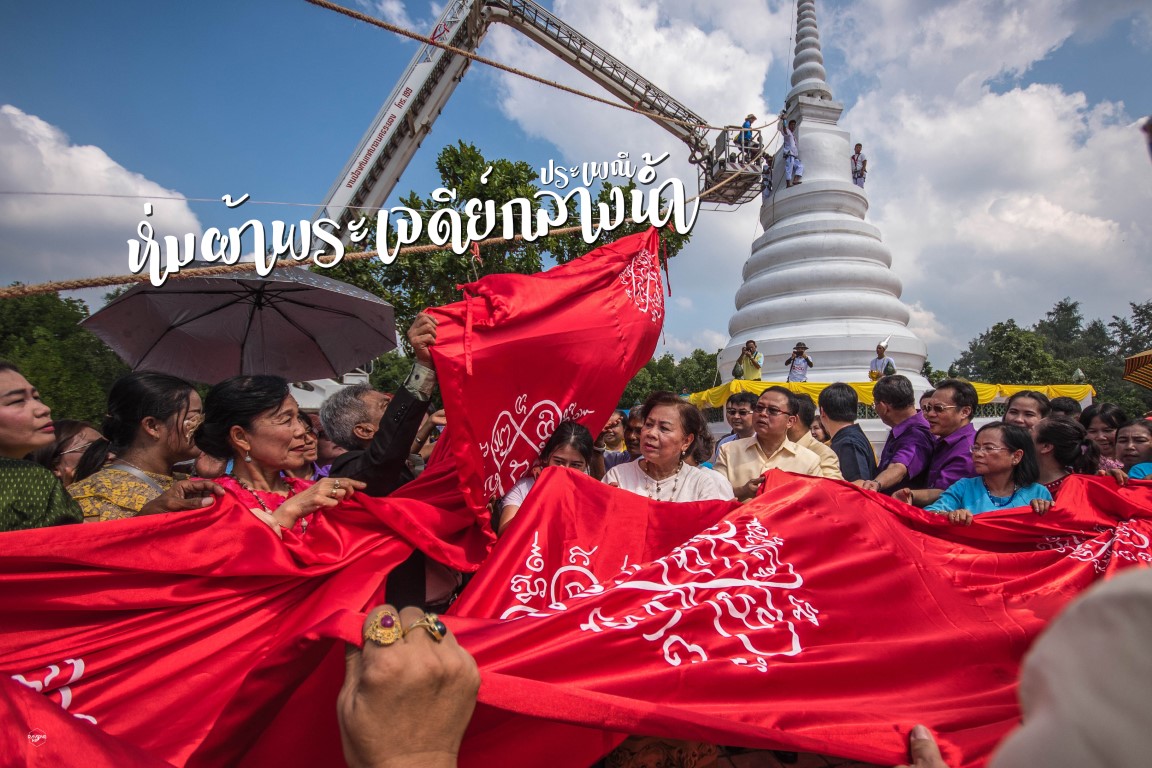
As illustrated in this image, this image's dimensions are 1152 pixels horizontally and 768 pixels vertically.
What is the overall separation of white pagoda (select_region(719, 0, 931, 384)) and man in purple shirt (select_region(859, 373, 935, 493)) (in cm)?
864

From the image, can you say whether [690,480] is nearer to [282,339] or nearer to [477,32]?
[282,339]

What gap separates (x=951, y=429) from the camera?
3.65m

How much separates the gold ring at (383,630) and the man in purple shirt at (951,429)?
11.5 ft

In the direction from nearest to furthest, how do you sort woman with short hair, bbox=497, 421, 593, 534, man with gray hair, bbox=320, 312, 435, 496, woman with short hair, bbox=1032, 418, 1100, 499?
man with gray hair, bbox=320, 312, 435, 496
woman with short hair, bbox=497, 421, 593, 534
woman with short hair, bbox=1032, 418, 1100, 499

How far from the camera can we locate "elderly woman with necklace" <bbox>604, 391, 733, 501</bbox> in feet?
9.21

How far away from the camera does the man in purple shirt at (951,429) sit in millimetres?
3557

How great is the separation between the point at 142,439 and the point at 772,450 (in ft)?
10.1

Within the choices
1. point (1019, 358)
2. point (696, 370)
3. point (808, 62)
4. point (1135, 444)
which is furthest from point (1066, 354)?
point (1135, 444)

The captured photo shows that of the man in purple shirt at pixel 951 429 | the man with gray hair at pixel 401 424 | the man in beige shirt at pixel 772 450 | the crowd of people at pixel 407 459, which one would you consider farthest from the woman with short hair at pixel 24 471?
the man in purple shirt at pixel 951 429

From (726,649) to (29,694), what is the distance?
154 cm

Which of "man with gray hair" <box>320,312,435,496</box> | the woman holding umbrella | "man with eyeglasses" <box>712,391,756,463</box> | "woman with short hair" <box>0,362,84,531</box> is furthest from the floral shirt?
"man with eyeglasses" <box>712,391,756,463</box>

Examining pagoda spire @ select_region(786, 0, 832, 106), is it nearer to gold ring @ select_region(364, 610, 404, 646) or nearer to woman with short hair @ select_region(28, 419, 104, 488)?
woman with short hair @ select_region(28, 419, 104, 488)

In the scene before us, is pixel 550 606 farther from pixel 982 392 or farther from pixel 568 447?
pixel 982 392

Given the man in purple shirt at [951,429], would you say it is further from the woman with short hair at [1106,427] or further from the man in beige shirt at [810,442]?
the woman with short hair at [1106,427]
